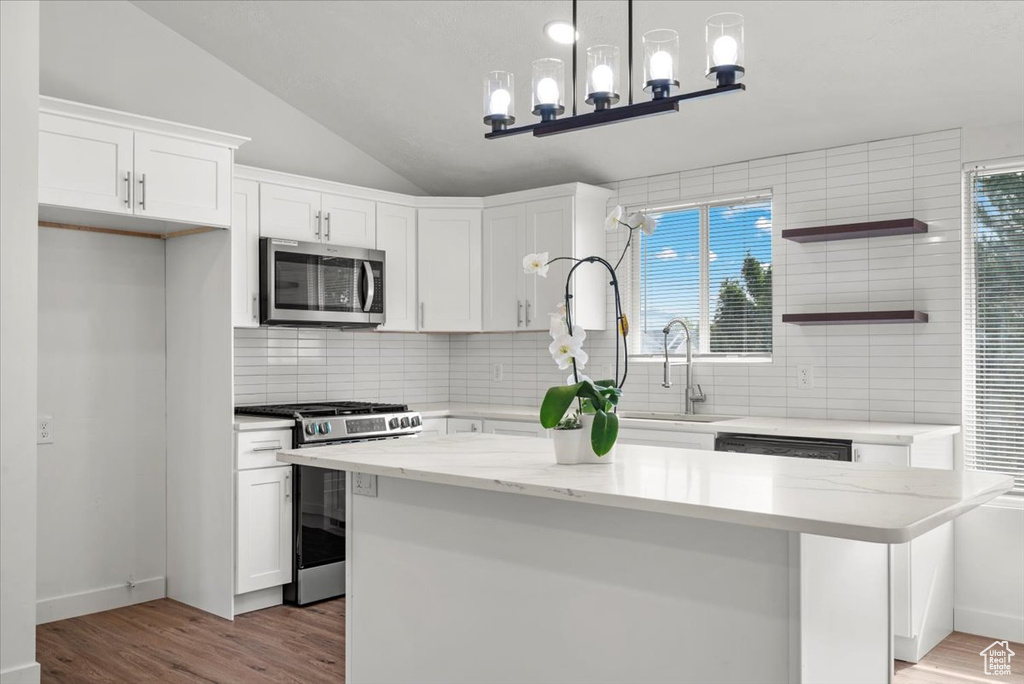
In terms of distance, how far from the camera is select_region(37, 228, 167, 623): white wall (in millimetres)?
4062

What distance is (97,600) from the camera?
13.8 feet

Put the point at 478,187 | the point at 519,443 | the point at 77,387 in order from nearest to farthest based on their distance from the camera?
1. the point at 519,443
2. the point at 77,387
3. the point at 478,187

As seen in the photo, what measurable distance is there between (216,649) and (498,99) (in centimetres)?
267

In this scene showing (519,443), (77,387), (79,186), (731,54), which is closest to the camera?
(731,54)

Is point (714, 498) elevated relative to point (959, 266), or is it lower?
lower

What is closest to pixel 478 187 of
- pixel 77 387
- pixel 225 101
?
pixel 225 101

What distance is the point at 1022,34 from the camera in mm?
3193

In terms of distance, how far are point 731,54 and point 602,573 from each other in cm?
137

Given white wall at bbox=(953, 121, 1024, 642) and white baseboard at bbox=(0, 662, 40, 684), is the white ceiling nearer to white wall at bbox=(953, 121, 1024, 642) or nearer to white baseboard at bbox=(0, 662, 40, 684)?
white wall at bbox=(953, 121, 1024, 642)

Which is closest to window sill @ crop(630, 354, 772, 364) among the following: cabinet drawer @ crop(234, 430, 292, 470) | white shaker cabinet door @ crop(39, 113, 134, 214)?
cabinet drawer @ crop(234, 430, 292, 470)

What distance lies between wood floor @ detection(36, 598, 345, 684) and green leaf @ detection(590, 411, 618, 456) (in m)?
1.70

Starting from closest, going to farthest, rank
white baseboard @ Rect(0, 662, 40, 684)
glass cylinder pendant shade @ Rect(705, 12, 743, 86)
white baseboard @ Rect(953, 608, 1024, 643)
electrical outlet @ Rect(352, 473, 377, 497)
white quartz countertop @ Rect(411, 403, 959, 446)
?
glass cylinder pendant shade @ Rect(705, 12, 743, 86) → electrical outlet @ Rect(352, 473, 377, 497) → white baseboard @ Rect(0, 662, 40, 684) → white quartz countertop @ Rect(411, 403, 959, 446) → white baseboard @ Rect(953, 608, 1024, 643)

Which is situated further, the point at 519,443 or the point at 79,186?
the point at 79,186

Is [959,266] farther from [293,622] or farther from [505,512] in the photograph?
[293,622]
